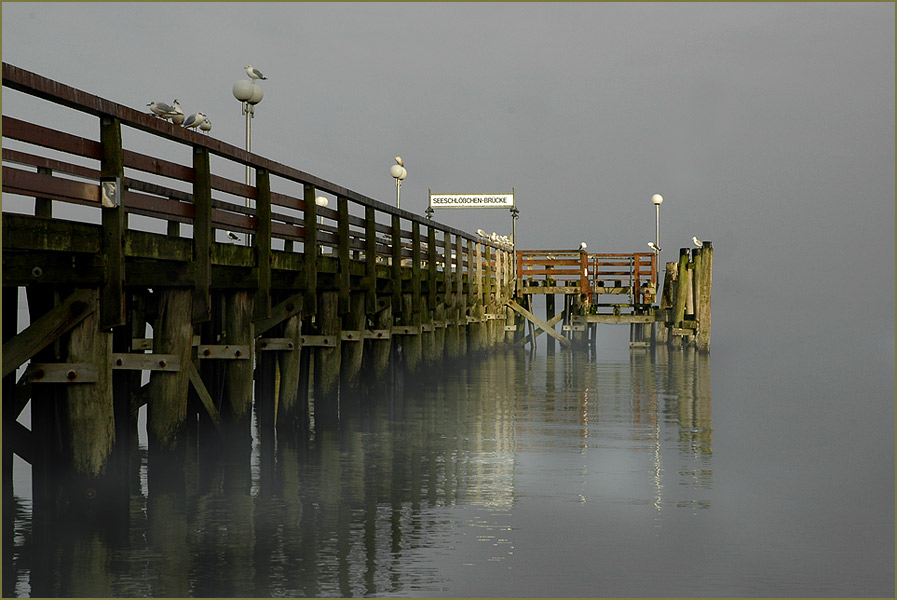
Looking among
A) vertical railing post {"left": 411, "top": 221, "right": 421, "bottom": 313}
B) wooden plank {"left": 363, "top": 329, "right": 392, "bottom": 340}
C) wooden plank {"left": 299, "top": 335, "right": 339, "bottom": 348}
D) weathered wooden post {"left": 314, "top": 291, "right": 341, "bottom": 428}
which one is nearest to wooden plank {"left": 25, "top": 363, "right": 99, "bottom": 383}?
wooden plank {"left": 299, "top": 335, "right": 339, "bottom": 348}

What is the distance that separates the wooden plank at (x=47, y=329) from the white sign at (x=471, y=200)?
31.4m

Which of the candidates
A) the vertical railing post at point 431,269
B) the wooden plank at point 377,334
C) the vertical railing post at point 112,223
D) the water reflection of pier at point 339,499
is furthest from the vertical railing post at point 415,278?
the vertical railing post at point 112,223

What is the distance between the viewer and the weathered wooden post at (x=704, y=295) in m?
32.9

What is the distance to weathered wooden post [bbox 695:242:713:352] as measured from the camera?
3288cm

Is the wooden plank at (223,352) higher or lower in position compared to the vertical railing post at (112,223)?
lower

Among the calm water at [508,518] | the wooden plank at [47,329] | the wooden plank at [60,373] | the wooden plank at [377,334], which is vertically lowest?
the calm water at [508,518]

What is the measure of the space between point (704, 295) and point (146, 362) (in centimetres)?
2582

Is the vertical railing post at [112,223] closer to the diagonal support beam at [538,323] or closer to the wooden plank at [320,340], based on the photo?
the wooden plank at [320,340]

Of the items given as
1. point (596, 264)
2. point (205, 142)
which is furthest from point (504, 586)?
point (596, 264)

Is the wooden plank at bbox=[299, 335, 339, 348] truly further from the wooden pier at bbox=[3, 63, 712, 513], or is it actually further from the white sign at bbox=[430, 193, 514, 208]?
the white sign at bbox=[430, 193, 514, 208]

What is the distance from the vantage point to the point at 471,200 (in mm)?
39656

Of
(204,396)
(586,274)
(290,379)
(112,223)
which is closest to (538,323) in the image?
(586,274)

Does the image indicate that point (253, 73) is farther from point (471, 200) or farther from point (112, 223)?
point (471, 200)

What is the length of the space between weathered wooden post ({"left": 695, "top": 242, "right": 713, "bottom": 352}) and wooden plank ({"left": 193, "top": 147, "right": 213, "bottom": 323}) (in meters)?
24.3
